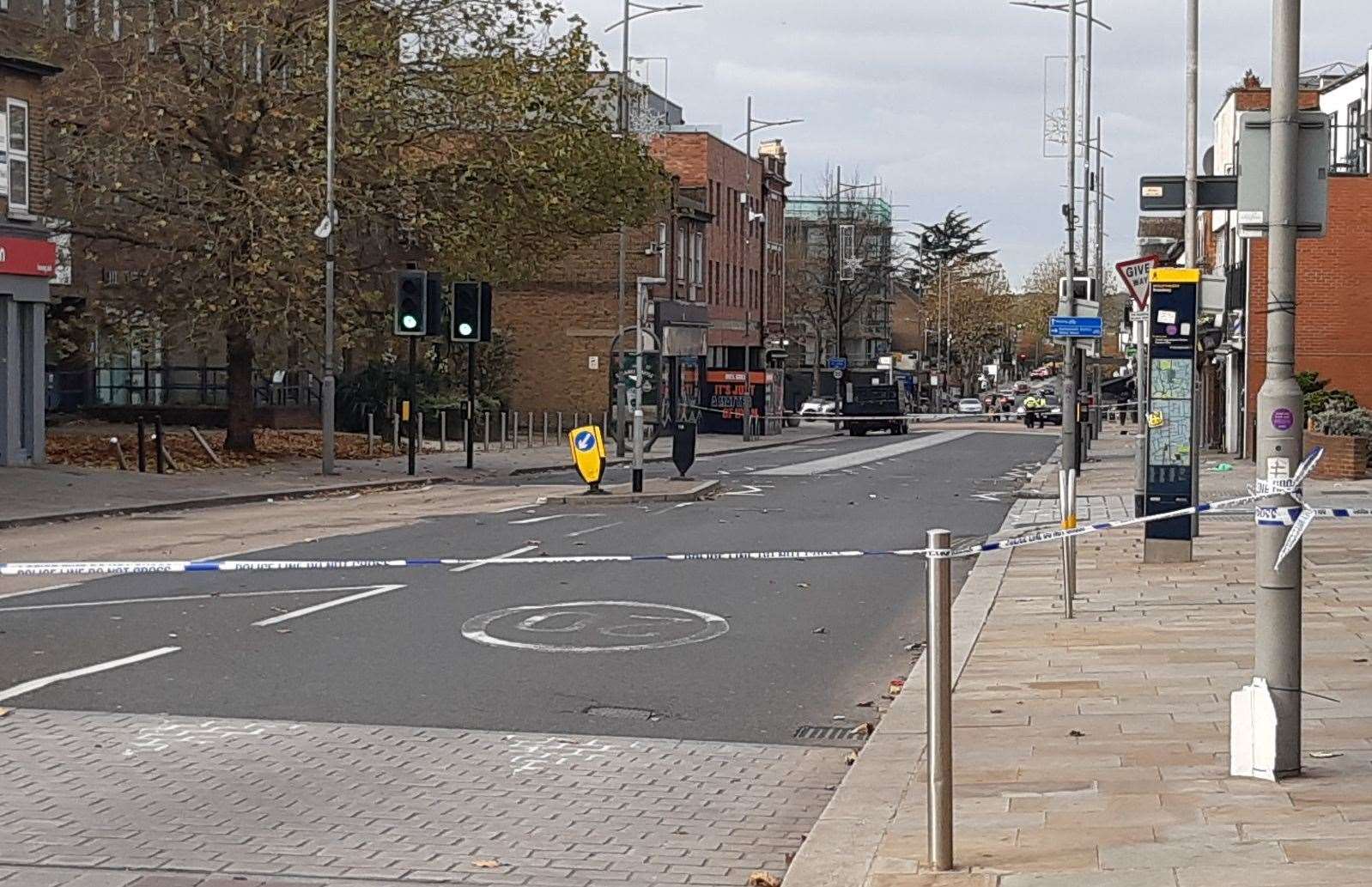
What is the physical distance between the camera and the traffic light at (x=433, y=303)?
32.6 metres

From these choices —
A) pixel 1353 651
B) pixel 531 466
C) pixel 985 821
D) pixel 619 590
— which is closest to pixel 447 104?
pixel 531 466

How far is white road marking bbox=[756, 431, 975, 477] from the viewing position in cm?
3806

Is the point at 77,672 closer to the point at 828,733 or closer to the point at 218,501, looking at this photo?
the point at 828,733

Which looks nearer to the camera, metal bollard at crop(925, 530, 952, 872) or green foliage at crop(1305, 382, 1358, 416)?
metal bollard at crop(925, 530, 952, 872)

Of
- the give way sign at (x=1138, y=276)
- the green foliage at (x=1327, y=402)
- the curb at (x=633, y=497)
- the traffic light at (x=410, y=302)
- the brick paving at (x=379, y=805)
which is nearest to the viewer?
the brick paving at (x=379, y=805)

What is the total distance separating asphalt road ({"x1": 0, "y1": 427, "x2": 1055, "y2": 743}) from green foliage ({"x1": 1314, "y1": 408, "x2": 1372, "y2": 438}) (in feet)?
51.9

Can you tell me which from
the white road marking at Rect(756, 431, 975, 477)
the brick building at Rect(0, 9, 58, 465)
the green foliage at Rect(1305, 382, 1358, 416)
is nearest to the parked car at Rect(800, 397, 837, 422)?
the white road marking at Rect(756, 431, 975, 477)

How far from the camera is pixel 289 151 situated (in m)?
33.3

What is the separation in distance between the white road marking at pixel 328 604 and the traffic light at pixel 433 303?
59.9ft

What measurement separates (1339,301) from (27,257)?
96.9 ft

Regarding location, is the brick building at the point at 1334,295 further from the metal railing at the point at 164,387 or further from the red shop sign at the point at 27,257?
the red shop sign at the point at 27,257

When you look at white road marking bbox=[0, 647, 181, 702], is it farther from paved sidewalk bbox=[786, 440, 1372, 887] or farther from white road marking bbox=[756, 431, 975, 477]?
white road marking bbox=[756, 431, 975, 477]

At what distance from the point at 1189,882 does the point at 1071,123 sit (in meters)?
33.8

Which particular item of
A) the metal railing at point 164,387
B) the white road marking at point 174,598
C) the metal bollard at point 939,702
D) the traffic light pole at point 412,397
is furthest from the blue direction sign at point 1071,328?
the metal bollard at point 939,702
